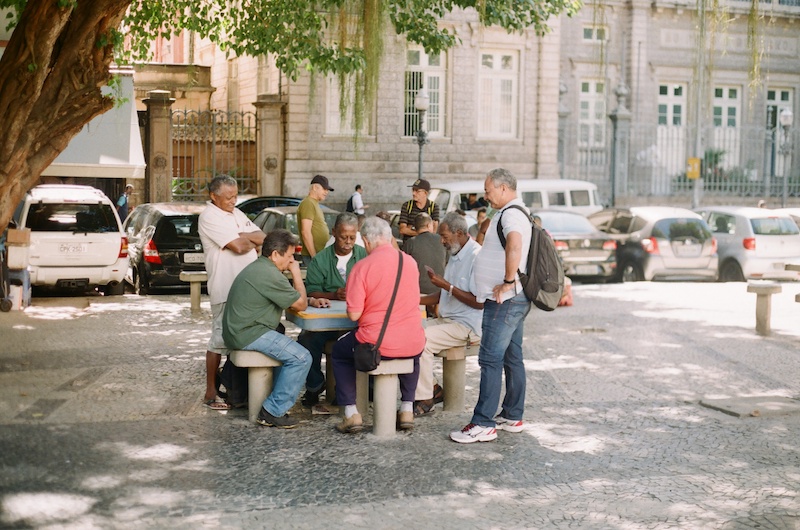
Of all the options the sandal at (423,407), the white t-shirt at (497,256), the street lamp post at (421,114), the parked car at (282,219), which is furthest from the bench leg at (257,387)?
the street lamp post at (421,114)

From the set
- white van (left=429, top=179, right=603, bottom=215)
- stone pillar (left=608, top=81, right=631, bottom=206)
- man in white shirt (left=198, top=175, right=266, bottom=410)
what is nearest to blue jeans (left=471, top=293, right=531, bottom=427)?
man in white shirt (left=198, top=175, right=266, bottom=410)

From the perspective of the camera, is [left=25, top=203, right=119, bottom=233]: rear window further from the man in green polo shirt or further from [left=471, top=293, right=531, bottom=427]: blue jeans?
[left=471, top=293, right=531, bottom=427]: blue jeans

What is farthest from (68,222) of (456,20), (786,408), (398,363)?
(456,20)

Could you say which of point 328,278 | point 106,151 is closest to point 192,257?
point 106,151

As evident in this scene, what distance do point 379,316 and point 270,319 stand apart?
91 centimetres

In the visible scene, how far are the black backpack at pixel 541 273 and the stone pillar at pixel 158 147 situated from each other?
20.7m

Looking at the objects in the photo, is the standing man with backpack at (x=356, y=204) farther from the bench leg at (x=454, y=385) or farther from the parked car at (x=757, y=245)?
the bench leg at (x=454, y=385)

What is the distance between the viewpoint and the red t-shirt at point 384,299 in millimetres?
8266

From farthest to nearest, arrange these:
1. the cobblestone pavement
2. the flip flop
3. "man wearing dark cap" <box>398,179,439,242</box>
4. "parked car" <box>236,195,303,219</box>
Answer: "parked car" <box>236,195,303,219</box>
"man wearing dark cap" <box>398,179,439,242</box>
the flip flop
the cobblestone pavement

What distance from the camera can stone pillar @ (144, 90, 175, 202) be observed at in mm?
27891

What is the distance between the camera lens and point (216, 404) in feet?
30.3

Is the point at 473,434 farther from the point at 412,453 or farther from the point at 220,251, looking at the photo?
the point at 220,251

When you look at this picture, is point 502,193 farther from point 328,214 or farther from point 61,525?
point 328,214

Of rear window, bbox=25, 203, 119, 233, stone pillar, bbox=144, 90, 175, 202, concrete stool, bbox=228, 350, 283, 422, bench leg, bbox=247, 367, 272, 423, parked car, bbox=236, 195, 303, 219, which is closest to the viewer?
concrete stool, bbox=228, 350, 283, 422
